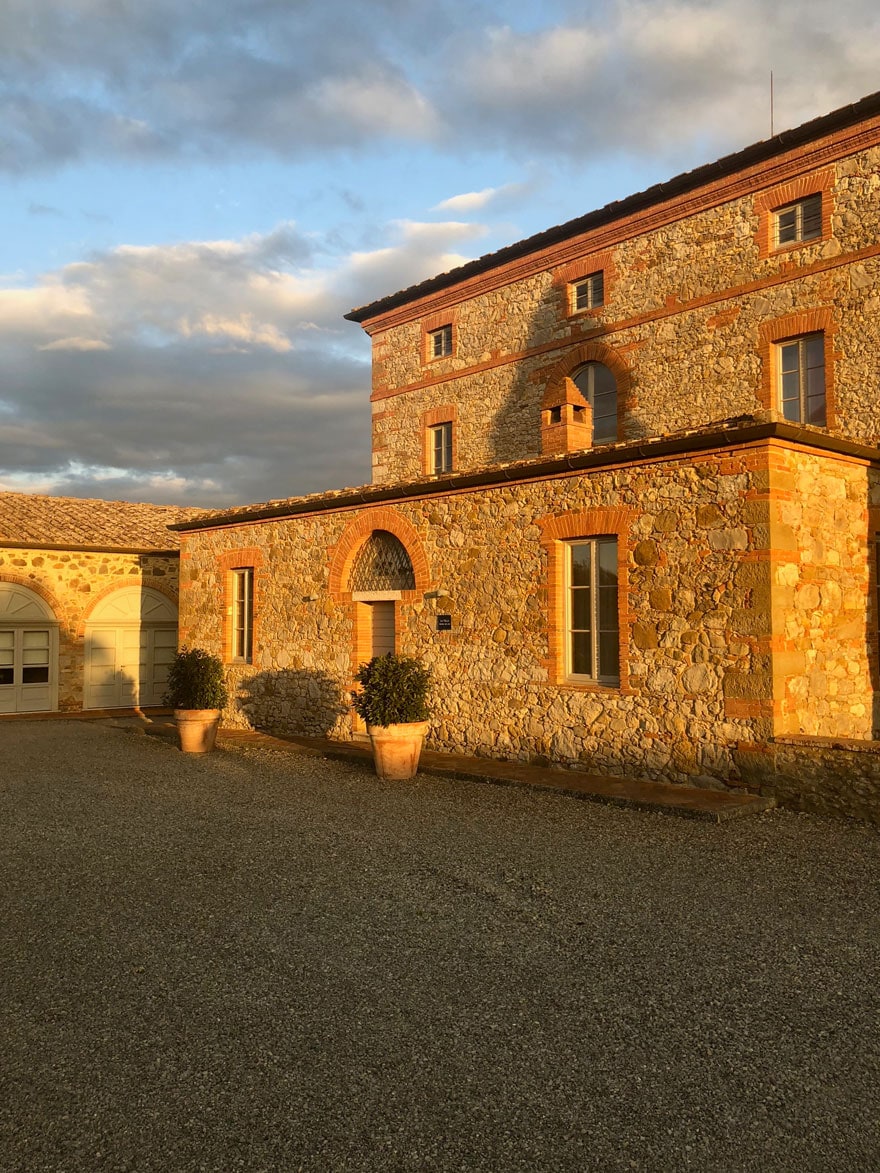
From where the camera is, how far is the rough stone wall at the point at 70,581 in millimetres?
16703

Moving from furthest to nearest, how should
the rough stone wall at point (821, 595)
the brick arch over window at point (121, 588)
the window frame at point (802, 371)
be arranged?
1. the brick arch over window at point (121, 588)
2. the window frame at point (802, 371)
3. the rough stone wall at point (821, 595)

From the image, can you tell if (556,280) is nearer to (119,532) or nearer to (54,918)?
(119,532)

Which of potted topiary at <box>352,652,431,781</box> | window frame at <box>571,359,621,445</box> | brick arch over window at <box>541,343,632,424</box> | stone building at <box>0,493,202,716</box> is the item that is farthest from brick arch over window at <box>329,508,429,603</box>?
stone building at <box>0,493,202,716</box>

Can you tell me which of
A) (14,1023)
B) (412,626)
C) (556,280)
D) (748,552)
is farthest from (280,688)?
(14,1023)

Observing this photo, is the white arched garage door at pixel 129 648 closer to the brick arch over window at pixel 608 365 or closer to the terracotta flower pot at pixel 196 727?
the terracotta flower pot at pixel 196 727

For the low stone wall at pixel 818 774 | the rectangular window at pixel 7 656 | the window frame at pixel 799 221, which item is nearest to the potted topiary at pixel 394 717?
the low stone wall at pixel 818 774

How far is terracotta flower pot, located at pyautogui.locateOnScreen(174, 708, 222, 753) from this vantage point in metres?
11.4

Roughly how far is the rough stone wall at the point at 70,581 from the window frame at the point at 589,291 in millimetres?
10011

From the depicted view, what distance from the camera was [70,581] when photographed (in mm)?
17266

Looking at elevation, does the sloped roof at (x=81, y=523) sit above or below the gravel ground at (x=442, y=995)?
above

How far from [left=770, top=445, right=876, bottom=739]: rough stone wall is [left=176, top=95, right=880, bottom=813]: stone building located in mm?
33

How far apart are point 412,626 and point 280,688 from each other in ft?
9.46

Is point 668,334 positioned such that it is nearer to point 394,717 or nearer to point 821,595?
point 821,595

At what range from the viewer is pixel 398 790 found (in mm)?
8703
